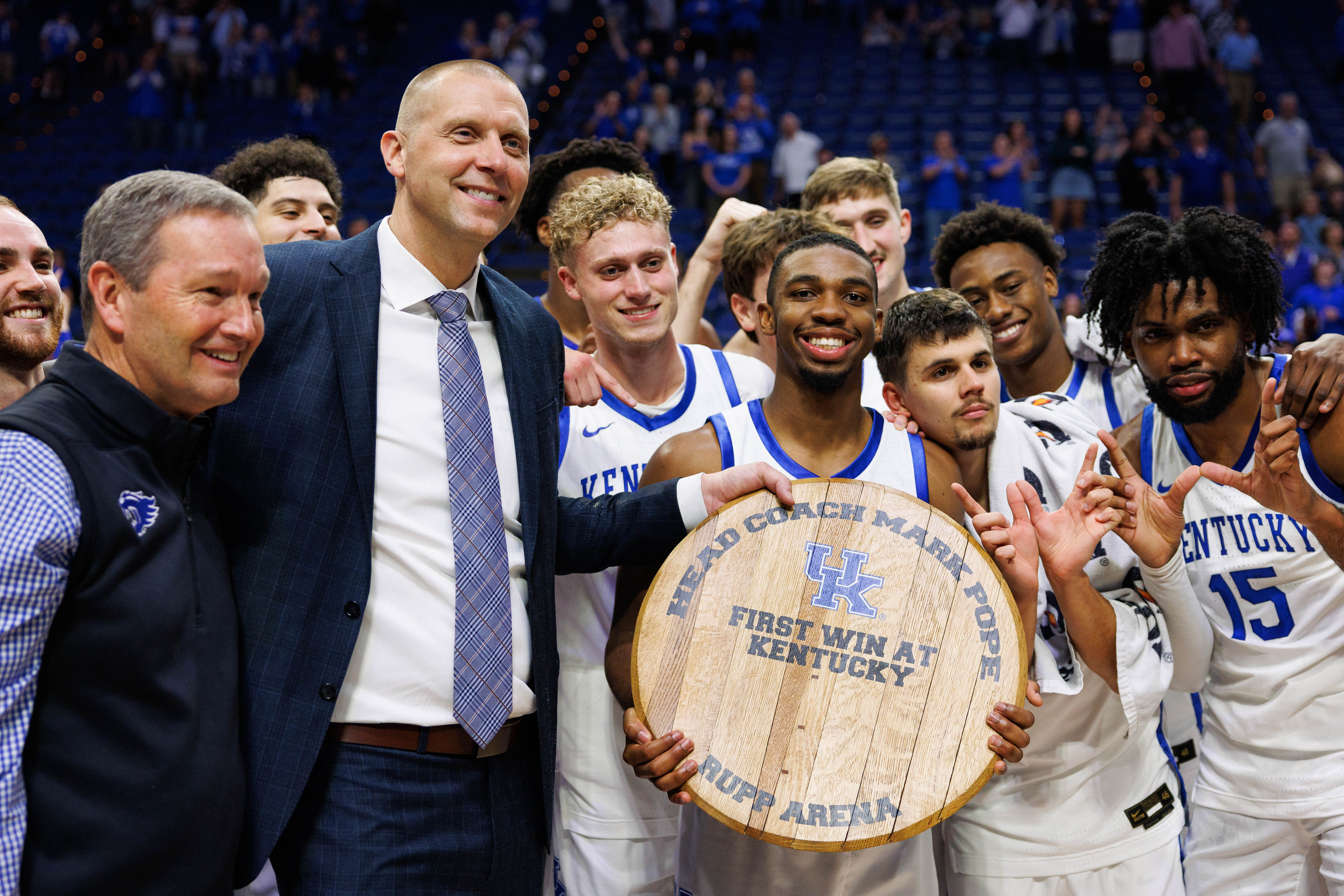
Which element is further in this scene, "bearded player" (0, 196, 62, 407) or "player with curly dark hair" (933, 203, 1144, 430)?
"player with curly dark hair" (933, 203, 1144, 430)

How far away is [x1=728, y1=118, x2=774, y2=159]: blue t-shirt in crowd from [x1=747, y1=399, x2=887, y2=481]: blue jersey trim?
10.4 m

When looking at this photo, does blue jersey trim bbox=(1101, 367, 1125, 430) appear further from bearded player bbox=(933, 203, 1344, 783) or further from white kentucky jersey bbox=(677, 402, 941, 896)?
white kentucky jersey bbox=(677, 402, 941, 896)

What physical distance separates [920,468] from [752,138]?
10.7 m

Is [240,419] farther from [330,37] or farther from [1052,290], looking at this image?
[330,37]

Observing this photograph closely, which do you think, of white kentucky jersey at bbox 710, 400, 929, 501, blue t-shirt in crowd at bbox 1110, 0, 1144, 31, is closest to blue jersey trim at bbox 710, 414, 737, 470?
white kentucky jersey at bbox 710, 400, 929, 501

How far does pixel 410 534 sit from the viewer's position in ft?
7.75

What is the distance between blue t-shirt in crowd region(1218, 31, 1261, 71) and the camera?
1379 cm

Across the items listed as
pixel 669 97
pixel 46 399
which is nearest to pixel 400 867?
pixel 46 399

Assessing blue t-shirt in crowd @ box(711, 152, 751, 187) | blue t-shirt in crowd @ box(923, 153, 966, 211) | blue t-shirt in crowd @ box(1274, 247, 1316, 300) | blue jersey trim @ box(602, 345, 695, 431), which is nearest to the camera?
blue jersey trim @ box(602, 345, 695, 431)

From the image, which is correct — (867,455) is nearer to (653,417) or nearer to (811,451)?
(811,451)

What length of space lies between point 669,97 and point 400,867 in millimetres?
13776

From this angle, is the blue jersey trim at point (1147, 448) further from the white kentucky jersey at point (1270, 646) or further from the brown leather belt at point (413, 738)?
the brown leather belt at point (413, 738)

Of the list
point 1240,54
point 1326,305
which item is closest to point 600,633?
point 1326,305

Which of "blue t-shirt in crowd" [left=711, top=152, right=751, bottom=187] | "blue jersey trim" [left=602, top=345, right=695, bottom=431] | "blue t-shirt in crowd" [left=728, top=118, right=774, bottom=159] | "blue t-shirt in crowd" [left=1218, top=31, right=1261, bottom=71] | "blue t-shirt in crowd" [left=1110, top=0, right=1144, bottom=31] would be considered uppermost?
"blue t-shirt in crowd" [left=1110, top=0, right=1144, bottom=31]
